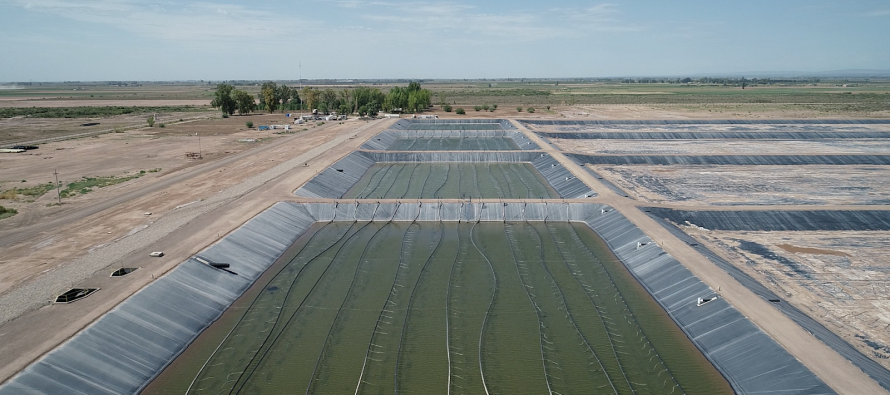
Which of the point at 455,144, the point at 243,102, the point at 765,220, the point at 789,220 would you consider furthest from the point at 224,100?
the point at 789,220

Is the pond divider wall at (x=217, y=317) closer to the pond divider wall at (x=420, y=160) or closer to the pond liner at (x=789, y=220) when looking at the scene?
the pond liner at (x=789, y=220)

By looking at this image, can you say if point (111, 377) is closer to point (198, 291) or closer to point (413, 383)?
point (198, 291)

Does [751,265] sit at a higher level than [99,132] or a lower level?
lower

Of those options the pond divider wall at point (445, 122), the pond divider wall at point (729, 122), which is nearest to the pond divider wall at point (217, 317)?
the pond divider wall at point (445, 122)

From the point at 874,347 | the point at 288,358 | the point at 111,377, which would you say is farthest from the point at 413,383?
the point at 874,347

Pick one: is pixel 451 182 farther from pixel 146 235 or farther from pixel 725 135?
pixel 725 135
